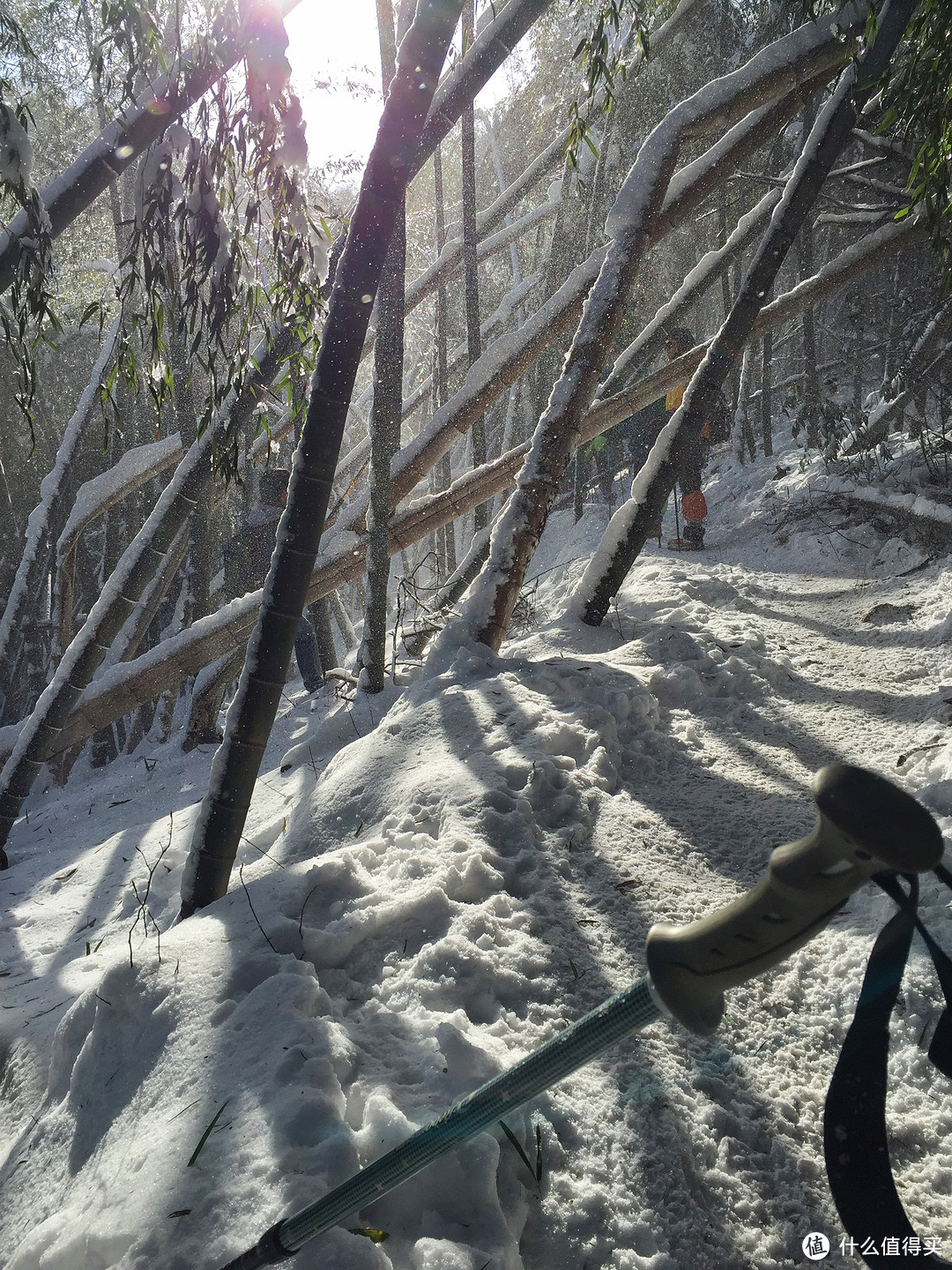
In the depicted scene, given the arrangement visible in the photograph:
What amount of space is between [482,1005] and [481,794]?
2.89 ft

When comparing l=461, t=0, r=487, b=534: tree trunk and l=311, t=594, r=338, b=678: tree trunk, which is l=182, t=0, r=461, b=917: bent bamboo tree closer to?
l=311, t=594, r=338, b=678: tree trunk

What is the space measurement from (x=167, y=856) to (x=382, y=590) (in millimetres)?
2034

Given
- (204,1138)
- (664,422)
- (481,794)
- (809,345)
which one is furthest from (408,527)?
(809,345)

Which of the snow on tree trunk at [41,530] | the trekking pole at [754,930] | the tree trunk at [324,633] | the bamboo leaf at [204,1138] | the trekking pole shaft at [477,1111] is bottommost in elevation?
the tree trunk at [324,633]

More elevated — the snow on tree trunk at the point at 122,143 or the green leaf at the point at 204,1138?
the snow on tree trunk at the point at 122,143

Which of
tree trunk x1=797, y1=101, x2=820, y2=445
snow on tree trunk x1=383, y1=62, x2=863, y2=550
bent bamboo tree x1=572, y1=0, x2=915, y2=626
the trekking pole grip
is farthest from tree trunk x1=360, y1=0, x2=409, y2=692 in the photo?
tree trunk x1=797, y1=101, x2=820, y2=445

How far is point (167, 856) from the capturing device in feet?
13.6

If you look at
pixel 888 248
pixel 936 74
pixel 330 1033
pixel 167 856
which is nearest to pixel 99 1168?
pixel 330 1033

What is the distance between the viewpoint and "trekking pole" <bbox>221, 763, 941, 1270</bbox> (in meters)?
0.69

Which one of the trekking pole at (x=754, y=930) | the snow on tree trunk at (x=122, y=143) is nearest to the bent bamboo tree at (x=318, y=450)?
the snow on tree trunk at (x=122, y=143)

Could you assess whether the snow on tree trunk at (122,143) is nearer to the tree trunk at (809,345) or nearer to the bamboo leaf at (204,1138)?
the bamboo leaf at (204,1138)

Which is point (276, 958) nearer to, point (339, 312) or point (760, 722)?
point (339, 312)

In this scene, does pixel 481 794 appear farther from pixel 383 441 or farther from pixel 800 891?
pixel 383 441

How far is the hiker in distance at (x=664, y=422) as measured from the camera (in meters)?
7.51
